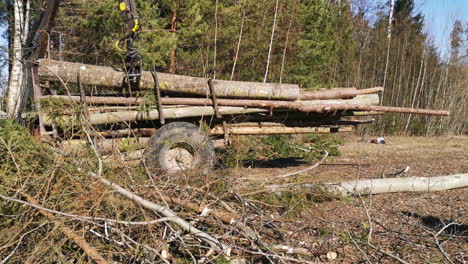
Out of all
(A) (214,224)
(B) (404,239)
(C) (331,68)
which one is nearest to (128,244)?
(A) (214,224)

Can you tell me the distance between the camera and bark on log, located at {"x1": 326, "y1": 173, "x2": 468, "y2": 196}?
474 centimetres

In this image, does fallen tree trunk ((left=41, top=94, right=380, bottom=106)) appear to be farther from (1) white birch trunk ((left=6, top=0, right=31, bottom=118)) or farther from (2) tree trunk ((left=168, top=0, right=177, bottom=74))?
(1) white birch trunk ((left=6, top=0, right=31, bottom=118))

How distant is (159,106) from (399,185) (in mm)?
3368

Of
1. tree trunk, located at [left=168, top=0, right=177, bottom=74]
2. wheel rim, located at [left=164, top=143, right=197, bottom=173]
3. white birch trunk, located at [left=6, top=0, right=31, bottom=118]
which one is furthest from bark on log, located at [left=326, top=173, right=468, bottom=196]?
white birch trunk, located at [left=6, top=0, right=31, bottom=118]

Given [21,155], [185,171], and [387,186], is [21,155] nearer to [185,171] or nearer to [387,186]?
[185,171]

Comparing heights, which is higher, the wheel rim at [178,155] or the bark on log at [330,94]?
the bark on log at [330,94]

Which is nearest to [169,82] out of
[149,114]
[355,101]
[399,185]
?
[149,114]

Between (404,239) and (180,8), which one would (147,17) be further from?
(404,239)

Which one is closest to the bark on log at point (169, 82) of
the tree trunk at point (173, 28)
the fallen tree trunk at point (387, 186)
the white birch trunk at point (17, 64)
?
the fallen tree trunk at point (387, 186)

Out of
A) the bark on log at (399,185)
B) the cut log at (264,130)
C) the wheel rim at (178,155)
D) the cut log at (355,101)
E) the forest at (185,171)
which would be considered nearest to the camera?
the forest at (185,171)

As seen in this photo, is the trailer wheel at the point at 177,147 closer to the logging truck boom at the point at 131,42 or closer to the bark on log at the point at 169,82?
the bark on log at the point at 169,82

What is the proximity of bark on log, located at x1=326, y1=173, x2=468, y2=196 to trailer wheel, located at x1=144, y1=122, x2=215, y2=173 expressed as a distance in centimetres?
178

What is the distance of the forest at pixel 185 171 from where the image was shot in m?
3.07

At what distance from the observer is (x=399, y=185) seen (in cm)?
505
